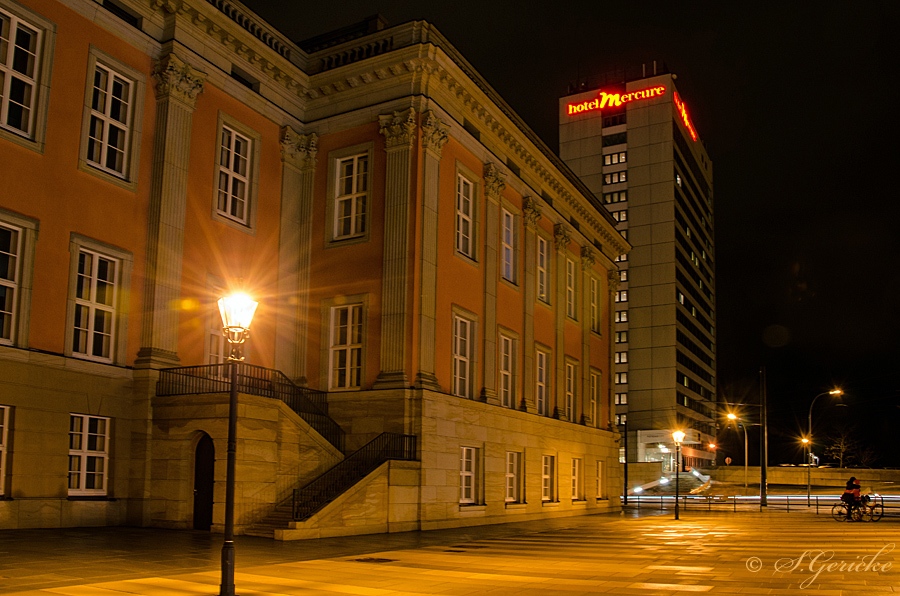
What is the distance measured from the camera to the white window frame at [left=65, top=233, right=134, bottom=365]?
2316cm

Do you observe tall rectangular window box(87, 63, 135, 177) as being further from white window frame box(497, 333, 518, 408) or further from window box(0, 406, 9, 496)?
white window frame box(497, 333, 518, 408)

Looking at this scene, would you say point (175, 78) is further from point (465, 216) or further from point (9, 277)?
point (465, 216)

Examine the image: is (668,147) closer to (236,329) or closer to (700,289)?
(700,289)

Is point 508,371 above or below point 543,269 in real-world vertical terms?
below

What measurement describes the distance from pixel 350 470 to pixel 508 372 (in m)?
12.0

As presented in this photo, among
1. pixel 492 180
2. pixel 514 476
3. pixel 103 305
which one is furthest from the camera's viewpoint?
pixel 514 476

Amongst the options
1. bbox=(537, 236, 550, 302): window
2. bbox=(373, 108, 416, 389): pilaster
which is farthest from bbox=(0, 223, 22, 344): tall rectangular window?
bbox=(537, 236, 550, 302): window

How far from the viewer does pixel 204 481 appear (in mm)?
23703

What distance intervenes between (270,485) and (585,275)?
27209 millimetres

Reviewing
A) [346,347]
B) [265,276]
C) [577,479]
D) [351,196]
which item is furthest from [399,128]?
[577,479]

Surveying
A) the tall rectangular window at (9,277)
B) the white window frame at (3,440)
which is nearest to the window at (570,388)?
the white window frame at (3,440)

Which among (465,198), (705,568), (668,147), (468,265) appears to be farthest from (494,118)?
(668,147)

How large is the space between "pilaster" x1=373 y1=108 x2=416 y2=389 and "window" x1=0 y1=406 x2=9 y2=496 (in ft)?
37.1

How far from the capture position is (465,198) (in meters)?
34.0
